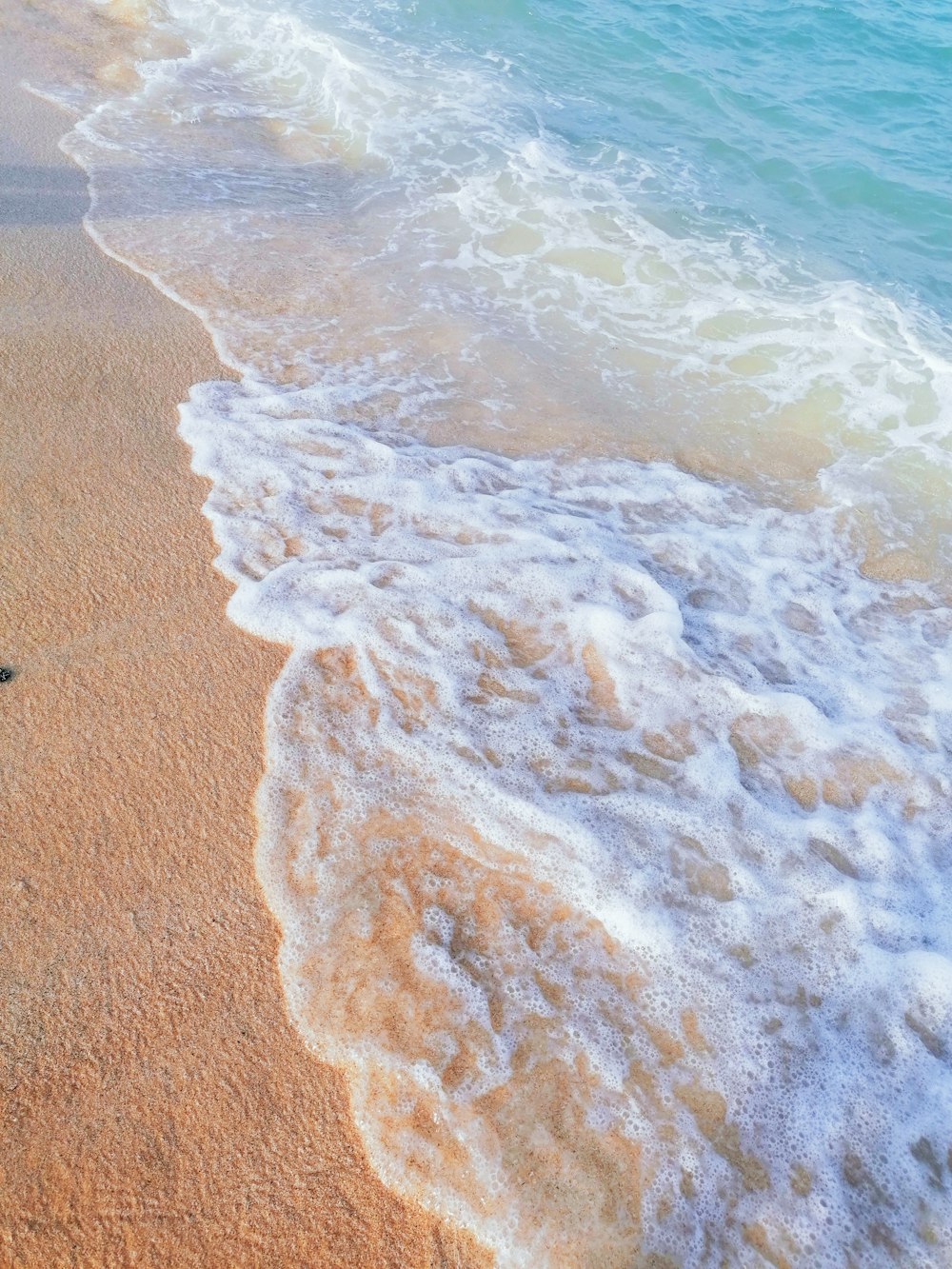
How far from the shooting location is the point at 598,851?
275cm

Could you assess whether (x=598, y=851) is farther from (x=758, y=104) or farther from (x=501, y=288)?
(x=758, y=104)

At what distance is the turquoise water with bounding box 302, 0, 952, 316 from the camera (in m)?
8.04

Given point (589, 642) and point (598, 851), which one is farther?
point (589, 642)

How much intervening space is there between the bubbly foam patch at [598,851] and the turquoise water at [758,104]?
5.37 meters

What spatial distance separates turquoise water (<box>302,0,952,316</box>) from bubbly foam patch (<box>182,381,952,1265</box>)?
17.6 ft

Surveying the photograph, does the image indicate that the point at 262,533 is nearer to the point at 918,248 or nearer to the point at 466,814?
the point at 466,814

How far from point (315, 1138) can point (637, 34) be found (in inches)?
569

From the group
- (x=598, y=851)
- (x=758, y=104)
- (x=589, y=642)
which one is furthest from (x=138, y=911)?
(x=758, y=104)

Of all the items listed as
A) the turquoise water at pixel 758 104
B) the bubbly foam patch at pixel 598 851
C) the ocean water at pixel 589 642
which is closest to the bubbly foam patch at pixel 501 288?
the ocean water at pixel 589 642

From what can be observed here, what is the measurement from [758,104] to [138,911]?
12137 mm

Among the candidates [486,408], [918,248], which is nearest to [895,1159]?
[486,408]

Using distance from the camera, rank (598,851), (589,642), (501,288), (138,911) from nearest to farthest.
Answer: (138,911) < (598,851) < (589,642) < (501,288)

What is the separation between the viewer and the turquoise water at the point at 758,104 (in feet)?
26.4

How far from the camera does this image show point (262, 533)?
3748 mm
